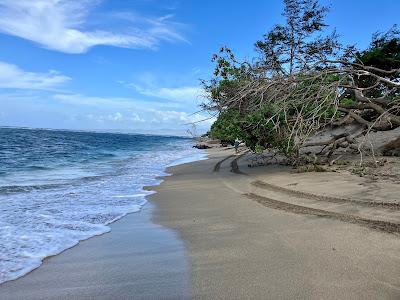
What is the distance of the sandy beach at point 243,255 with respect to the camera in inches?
157

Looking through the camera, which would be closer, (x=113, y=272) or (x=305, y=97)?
(x=113, y=272)

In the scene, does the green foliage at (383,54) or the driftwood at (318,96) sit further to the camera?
the green foliage at (383,54)

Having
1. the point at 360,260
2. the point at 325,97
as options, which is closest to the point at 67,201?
the point at 325,97

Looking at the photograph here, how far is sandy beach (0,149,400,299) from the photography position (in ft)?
13.1

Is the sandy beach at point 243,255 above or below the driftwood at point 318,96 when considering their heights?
below

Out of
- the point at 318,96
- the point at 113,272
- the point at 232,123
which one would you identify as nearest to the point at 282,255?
the point at 113,272

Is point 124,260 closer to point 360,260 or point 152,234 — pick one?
point 152,234

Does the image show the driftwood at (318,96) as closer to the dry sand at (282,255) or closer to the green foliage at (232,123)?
the green foliage at (232,123)

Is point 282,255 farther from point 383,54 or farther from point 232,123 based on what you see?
point 383,54

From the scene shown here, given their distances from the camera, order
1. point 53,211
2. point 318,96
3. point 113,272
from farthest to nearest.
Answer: point 53,211, point 318,96, point 113,272

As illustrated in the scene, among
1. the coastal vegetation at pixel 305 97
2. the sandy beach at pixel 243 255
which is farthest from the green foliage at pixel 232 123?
the sandy beach at pixel 243 255

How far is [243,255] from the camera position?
5012 millimetres

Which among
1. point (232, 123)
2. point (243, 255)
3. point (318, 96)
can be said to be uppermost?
point (318, 96)

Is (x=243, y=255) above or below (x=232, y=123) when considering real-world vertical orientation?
below
